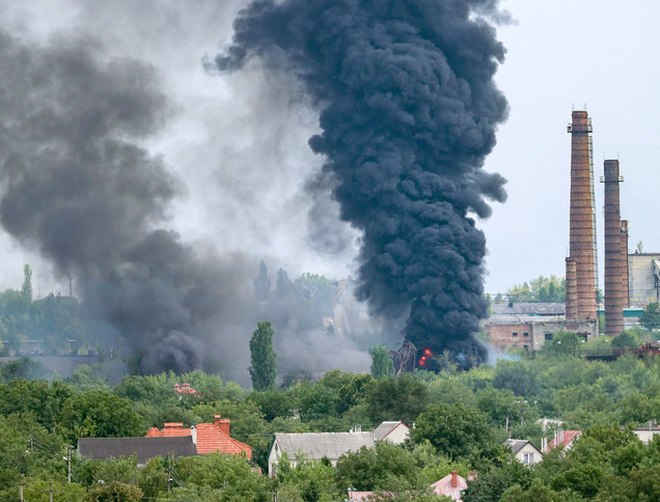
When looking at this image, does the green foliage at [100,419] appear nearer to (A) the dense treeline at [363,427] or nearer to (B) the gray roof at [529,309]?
→ (A) the dense treeline at [363,427]

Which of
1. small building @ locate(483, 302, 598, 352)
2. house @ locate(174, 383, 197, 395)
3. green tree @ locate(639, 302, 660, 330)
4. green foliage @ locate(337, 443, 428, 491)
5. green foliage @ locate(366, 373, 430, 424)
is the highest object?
green tree @ locate(639, 302, 660, 330)

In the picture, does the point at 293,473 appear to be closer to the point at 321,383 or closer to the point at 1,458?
the point at 1,458

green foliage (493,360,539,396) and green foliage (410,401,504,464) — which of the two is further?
green foliage (493,360,539,396)

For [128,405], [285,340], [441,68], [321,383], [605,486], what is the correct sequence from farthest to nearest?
[285,340] < [441,68] < [321,383] < [128,405] < [605,486]

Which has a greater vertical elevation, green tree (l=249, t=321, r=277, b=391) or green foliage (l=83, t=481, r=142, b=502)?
green tree (l=249, t=321, r=277, b=391)

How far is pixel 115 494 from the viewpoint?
5350 centimetres

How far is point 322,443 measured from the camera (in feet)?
226

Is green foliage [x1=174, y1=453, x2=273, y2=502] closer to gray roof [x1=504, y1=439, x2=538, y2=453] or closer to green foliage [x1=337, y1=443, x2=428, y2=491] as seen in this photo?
green foliage [x1=337, y1=443, x2=428, y2=491]

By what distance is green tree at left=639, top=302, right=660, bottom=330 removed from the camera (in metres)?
171

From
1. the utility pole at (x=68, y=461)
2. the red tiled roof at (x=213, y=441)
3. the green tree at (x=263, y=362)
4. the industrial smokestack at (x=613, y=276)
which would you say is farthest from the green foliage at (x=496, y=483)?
the industrial smokestack at (x=613, y=276)

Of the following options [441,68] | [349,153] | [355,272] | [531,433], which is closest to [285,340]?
[355,272]

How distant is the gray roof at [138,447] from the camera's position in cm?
6650

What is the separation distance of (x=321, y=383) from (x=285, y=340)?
2664 centimetres

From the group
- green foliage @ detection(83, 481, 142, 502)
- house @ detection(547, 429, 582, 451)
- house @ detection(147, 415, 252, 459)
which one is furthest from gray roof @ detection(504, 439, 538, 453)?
green foliage @ detection(83, 481, 142, 502)
